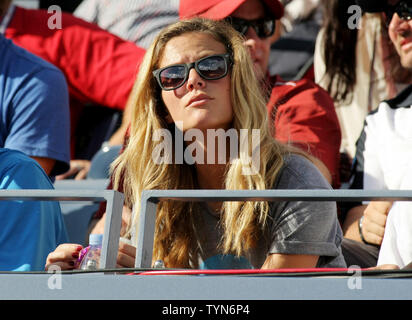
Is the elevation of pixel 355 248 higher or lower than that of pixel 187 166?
lower

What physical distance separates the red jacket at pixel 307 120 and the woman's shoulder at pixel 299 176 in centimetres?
55

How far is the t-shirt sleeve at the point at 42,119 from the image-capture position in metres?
2.90

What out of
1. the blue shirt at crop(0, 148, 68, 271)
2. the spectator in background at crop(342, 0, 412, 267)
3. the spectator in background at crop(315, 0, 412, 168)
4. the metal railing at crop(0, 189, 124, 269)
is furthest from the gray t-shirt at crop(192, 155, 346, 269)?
the spectator in background at crop(315, 0, 412, 168)

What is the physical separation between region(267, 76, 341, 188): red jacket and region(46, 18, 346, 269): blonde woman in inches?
20.2

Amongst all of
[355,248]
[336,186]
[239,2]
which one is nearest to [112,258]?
[355,248]

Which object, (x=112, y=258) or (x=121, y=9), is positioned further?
(x=121, y=9)

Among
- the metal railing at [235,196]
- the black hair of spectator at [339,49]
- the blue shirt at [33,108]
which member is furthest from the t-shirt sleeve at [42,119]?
the metal railing at [235,196]

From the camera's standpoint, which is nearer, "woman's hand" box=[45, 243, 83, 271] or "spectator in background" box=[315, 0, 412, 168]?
"woman's hand" box=[45, 243, 83, 271]

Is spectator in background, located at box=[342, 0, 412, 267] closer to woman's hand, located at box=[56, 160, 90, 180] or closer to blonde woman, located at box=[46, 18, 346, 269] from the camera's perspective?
blonde woman, located at box=[46, 18, 346, 269]

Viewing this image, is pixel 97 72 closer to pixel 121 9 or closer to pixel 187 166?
pixel 121 9

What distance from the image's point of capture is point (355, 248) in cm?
241

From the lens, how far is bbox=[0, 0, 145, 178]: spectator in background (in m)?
3.79
